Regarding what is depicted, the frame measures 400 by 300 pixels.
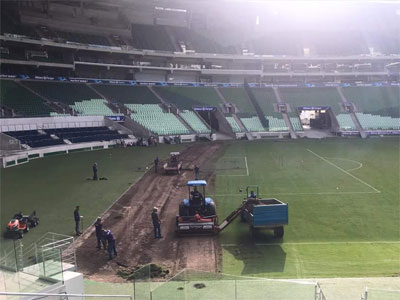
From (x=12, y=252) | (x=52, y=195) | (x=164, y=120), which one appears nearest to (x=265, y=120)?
(x=164, y=120)

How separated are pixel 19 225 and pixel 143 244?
5.54 meters

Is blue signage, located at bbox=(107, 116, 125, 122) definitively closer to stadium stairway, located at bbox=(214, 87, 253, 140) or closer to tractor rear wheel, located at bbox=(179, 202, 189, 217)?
stadium stairway, located at bbox=(214, 87, 253, 140)

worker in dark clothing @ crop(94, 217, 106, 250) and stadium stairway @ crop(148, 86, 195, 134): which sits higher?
stadium stairway @ crop(148, 86, 195, 134)

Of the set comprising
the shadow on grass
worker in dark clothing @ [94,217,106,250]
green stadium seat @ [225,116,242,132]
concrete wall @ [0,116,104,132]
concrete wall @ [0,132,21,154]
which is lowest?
the shadow on grass

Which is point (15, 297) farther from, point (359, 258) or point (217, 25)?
point (217, 25)

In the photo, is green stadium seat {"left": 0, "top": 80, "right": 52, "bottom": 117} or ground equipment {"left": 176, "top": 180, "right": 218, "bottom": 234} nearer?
ground equipment {"left": 176, "top": 180, "right": 218, "bottom": 234}

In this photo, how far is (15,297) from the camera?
305 inches

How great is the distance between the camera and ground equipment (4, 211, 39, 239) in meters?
14.7

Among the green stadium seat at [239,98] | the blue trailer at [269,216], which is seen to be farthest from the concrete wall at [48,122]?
the blue trailer at [269,216]

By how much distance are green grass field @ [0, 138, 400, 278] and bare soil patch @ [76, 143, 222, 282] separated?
810mm

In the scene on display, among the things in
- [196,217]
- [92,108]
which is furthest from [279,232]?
[92,108]

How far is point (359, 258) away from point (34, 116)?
126 ft

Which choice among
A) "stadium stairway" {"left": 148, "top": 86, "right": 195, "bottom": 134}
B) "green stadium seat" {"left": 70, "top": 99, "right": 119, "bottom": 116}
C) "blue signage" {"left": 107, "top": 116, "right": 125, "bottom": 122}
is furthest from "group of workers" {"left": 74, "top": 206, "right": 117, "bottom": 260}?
"stadium stairway" {"left": 148, "top": 86, "right": 195, "bottom": 134}

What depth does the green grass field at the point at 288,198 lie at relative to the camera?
490 inches
